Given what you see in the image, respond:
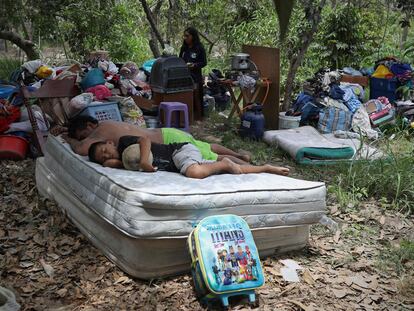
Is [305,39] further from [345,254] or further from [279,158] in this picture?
[345,254]

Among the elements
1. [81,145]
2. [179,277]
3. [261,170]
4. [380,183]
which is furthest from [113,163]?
[380,183]

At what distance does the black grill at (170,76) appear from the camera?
20.3 ft

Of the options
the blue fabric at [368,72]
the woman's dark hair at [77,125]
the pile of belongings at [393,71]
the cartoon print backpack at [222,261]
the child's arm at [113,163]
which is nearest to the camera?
the cartoon print backpack at [222,261]

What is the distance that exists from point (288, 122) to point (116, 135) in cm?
320

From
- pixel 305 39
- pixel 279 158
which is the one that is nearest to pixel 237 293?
pixel 279 158

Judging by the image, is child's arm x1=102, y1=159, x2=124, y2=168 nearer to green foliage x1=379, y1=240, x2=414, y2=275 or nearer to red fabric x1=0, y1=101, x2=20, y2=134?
green foliage x1=379, y1=240, x2=414, y2=275

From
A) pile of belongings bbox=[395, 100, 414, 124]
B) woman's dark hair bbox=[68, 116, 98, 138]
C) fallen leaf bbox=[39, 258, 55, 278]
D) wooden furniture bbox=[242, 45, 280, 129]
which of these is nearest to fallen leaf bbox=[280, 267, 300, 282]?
fallen leaf bbox=[39, 258, 55, 278]

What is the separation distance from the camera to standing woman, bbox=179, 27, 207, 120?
6.90 meters

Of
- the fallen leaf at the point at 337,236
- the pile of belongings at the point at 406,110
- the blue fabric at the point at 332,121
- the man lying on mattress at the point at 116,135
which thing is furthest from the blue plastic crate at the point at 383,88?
the fallen leaf at the point at 337,236

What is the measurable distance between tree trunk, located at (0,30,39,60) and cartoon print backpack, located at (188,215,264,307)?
7.11 m

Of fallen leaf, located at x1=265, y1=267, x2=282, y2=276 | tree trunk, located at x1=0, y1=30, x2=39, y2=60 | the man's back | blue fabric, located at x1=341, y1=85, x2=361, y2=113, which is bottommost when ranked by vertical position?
fallen leaf, located at x1=265, y1=267, x2=282, y2=276

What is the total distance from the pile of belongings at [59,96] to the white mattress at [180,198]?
6.08 ft

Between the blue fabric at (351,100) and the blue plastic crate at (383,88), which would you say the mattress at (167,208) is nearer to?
the blue fabric at (351,100)

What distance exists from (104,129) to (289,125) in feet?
10.6
